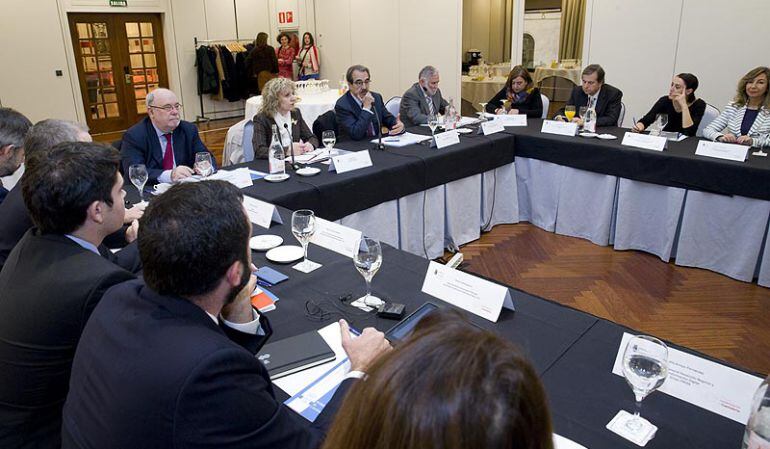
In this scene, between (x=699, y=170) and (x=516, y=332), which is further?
(x=699, y=170)

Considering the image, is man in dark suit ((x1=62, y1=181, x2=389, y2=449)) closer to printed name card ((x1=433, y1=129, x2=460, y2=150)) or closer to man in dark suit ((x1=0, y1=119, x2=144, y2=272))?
man in dark suit ((x1=0, y1=119, x2=144, y2=272))

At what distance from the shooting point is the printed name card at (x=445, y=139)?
3.93 m

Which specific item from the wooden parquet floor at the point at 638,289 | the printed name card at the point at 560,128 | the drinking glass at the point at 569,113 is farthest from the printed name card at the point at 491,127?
the wooden parquet floor at the point at 638,289

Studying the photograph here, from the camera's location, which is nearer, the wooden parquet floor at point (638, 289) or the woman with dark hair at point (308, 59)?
the wooden parquet floor at point (638, 289)

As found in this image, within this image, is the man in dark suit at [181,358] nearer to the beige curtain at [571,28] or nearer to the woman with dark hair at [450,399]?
the woman with dark hair at [450,399]

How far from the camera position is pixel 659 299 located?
3422mm

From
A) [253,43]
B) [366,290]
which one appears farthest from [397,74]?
[366,290]

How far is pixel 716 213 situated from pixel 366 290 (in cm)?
294

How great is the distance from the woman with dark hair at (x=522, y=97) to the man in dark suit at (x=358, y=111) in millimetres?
1396

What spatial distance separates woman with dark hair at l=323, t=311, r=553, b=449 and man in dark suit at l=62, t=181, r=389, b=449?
0.44 metres

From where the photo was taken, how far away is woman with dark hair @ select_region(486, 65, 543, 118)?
516 centimetres

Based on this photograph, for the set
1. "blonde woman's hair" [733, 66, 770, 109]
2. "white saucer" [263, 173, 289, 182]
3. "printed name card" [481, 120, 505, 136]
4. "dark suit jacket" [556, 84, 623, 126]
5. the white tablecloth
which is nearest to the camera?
"white saucer" [263, 173, 289, 182]

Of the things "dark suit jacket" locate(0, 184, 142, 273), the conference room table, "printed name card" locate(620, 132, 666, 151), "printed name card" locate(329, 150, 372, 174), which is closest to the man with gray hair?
"printed name card" locate(329, 150, 372, 174)

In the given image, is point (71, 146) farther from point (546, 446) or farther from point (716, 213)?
point (716, 213)
